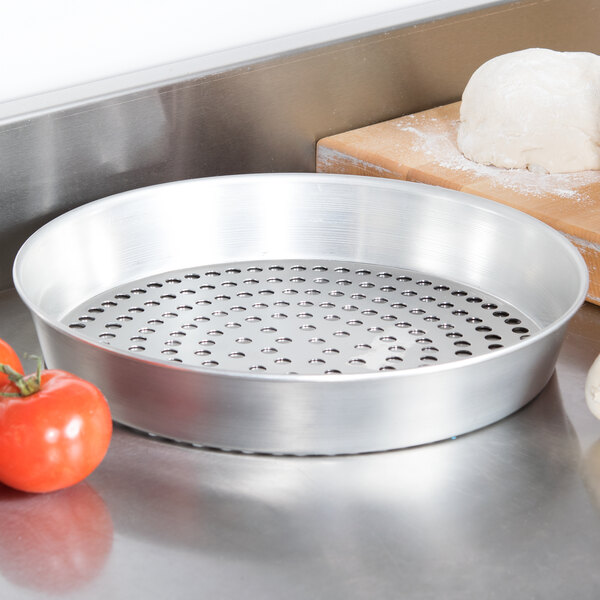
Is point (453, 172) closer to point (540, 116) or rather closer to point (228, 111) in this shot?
point (540, 116)

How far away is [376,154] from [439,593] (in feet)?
2.16

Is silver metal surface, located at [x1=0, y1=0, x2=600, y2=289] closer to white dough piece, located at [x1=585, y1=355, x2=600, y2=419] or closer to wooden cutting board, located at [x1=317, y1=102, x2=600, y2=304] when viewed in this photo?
wooden cutting board, located at [x1=317, y1=102, x2=600, y2=304]

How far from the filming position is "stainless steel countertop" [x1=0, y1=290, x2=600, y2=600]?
580 mm

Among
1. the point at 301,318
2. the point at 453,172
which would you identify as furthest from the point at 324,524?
the point at 453,172

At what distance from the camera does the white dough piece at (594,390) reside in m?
0.72

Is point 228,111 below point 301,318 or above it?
above

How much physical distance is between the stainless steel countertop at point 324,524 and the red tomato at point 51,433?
2 cm

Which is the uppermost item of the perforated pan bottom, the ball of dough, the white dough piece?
the ball of dough

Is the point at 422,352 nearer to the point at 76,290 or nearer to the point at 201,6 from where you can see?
the point at 76,290

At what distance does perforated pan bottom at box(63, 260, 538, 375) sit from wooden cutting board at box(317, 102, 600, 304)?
0.11 metres

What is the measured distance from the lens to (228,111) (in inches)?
43.4

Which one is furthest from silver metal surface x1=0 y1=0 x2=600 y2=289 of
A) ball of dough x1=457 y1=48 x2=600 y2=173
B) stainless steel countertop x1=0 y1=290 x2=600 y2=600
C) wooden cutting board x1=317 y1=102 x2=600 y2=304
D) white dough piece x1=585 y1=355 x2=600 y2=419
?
white dough piece x1=585 y1=355 x2=600 y2=419

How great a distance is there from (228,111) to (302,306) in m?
0.29

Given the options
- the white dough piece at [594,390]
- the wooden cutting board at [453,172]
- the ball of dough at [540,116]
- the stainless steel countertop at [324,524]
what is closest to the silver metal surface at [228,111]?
the wooden cutting board at [453,172]
